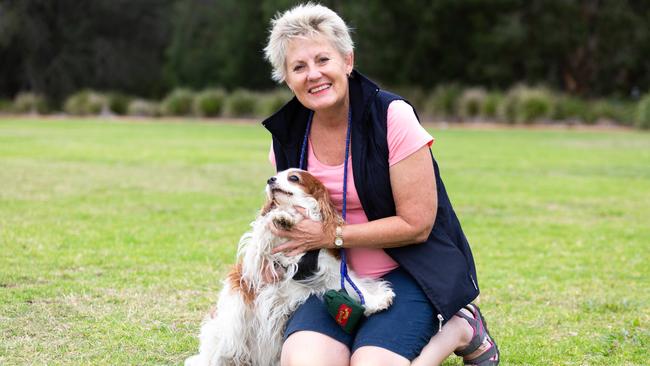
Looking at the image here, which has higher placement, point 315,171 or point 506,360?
point 315,171

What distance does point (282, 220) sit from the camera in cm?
391

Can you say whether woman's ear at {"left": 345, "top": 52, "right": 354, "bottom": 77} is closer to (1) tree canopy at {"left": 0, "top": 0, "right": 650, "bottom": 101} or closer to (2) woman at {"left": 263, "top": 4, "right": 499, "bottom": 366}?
(2) woman at {"left": 263, "top": 4, "right": 499, "bottom": 366}

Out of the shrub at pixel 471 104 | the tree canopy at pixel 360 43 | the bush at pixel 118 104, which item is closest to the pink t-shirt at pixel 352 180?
the shrub at pixel 471 104

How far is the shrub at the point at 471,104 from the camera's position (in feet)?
110

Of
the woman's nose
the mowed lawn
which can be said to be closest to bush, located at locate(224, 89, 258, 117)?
the mowed lawn

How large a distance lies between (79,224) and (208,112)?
29.5 metres

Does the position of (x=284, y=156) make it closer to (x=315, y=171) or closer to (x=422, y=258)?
(x=315, y=171)

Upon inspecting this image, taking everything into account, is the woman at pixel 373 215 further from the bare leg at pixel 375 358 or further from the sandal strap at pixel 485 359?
the sandal strap at pixel 485 359

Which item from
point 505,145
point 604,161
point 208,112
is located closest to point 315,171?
point 604,161

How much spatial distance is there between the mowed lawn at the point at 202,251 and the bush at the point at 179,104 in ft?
69.3

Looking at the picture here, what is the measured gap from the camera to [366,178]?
13.3 feet

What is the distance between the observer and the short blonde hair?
404 cm

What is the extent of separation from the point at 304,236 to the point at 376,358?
2.24 ft

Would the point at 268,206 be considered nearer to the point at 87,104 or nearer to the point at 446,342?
the point at 446,342
